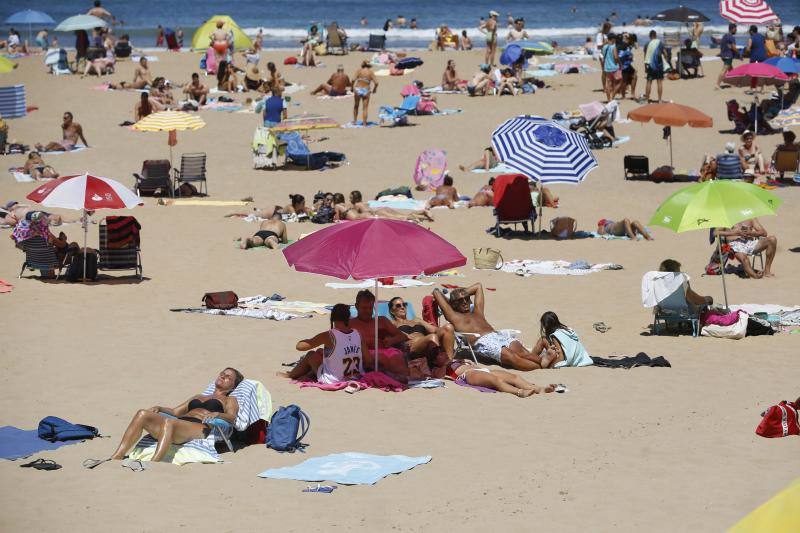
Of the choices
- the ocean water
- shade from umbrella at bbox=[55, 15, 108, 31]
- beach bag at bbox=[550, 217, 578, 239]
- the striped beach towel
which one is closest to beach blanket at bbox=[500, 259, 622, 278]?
beach bag at bbox=[550, 217, 578, 239]

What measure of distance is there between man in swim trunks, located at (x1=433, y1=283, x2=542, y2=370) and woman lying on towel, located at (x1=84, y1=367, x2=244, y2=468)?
268 cm

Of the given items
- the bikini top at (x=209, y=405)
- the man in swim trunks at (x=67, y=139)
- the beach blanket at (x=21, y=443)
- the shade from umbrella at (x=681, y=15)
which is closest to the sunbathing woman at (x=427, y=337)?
the bikini top at (x=209, y=405)

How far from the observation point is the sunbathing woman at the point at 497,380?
9.91 m

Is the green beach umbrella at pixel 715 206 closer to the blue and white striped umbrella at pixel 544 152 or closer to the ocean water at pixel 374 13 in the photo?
the blue and white striped umbrella at pixel 544 152

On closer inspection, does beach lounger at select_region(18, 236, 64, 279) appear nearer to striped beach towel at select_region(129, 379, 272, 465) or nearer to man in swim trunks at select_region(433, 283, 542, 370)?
man in swim trunks at select_region(433, 283, 542, 370)

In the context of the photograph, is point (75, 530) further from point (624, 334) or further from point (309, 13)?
point (309, 13)

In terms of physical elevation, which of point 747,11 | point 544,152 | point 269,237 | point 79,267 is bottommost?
point 79,267

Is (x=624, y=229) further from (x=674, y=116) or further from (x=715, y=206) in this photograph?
(x=715, y=206)

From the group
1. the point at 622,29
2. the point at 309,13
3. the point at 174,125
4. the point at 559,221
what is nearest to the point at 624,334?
the point at 559,221

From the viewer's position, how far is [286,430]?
8.47 metres

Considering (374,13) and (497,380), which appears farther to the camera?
(374,13)

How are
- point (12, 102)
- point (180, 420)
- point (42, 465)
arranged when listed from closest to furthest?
point (42, 465) < point (180, 420) < point (12, 102)

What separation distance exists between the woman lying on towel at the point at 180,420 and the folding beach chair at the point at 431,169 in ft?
37.9

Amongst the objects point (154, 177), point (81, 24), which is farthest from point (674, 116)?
point (81, 24)
